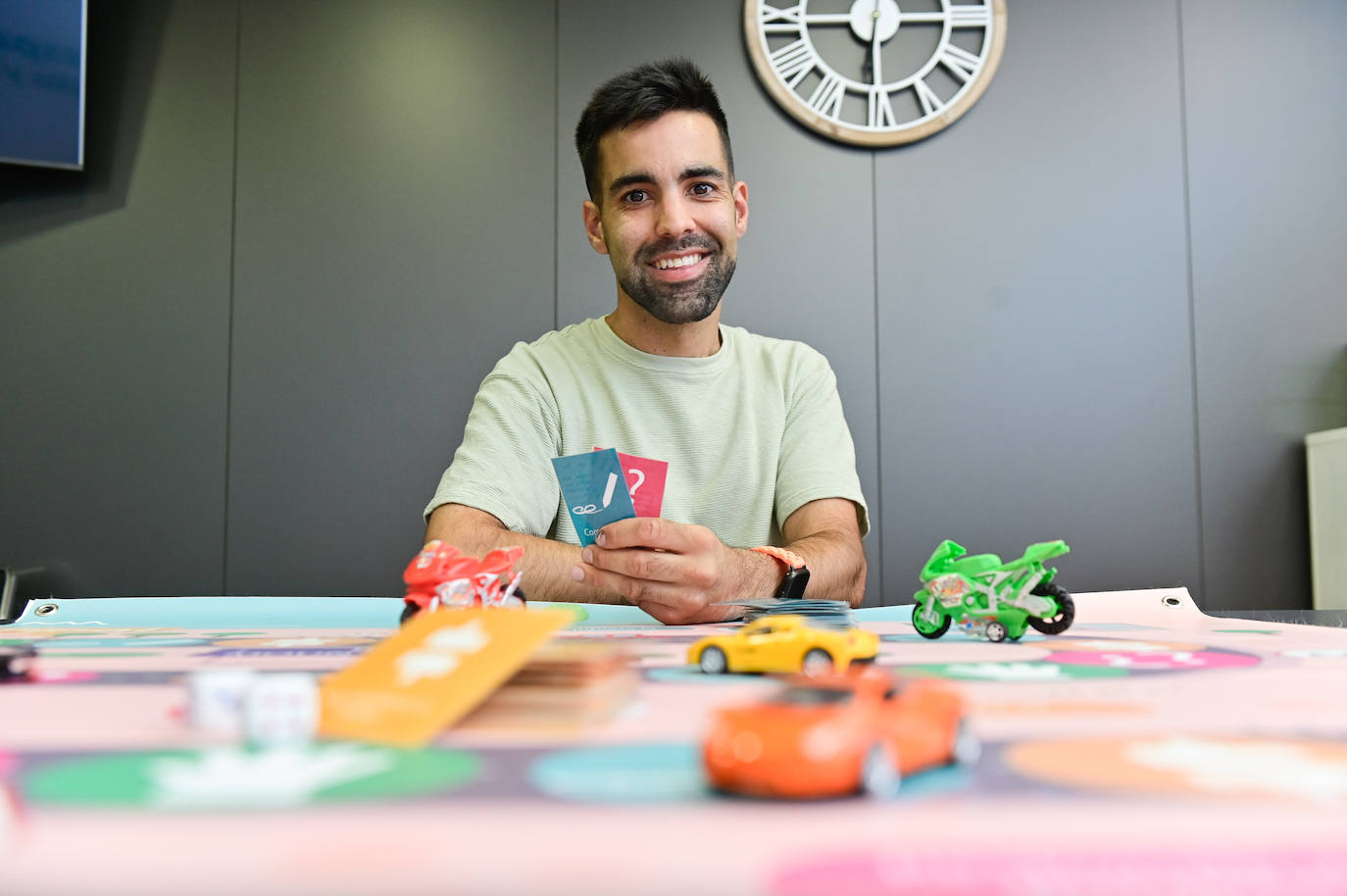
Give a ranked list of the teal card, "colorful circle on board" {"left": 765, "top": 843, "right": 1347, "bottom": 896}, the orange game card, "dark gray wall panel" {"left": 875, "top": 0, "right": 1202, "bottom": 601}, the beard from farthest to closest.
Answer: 1. "dark gray wall panel" {"left": 875, "top": 0, "right": 1202, "bottom": 601}
2. the beard
3. the teal card
4. the orange game card
5. "colorful circle on board" {"left": 765, "top": 843, "right": 1347, "bottom": 896}

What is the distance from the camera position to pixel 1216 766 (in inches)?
11.8

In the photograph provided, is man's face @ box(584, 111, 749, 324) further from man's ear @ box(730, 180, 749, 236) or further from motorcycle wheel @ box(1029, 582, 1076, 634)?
motorcycle wheel @ box(1029, 582, 1076, 634)

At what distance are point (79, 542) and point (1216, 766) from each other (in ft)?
8.59

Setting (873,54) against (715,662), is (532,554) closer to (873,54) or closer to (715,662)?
(715,662)

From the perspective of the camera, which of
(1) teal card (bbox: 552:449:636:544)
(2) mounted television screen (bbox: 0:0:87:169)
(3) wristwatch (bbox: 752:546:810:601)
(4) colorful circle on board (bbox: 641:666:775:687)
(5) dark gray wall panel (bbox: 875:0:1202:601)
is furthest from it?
(5) dark gray wall panel (bbox: 875:0:1202:601)

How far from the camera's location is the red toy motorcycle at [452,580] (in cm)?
65

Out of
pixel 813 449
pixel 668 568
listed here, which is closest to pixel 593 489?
pixel 668 568

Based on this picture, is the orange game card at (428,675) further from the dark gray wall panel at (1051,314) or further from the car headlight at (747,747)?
the dark gray wall panel at (1051,314)

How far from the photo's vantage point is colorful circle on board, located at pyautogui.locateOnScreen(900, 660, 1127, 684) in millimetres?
503

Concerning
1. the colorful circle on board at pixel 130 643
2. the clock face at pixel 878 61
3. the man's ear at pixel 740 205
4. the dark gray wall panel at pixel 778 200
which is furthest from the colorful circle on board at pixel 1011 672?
the clock face at pixel 878 61

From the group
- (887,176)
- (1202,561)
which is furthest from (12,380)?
(1202,561)

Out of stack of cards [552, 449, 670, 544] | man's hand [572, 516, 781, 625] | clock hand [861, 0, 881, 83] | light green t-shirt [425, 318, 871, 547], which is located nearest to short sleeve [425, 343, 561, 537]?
light green t-shirt [425, 318, 871, 547]

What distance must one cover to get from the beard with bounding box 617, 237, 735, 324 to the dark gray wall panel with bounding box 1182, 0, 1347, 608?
65.4 inches

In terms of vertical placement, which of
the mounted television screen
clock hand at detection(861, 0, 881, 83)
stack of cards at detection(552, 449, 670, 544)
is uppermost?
clock hand at detection(861, 0, 881, 83)
